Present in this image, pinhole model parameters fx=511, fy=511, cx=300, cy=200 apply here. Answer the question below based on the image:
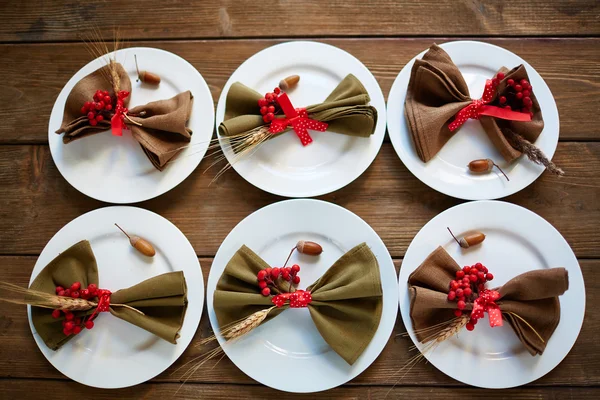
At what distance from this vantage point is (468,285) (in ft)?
6.19

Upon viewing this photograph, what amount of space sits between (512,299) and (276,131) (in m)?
1.10

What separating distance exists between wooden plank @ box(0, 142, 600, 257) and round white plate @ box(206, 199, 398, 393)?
0.11m

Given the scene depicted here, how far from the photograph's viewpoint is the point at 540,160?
1959 millimetres

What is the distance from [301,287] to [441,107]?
0.90 meters

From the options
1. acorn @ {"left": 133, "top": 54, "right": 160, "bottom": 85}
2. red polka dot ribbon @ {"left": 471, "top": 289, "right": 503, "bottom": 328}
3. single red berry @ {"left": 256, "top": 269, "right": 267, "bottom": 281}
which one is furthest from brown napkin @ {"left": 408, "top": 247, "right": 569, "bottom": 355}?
acorn @ {"left": 133, "top": 54, "right": 160, "bottom": 85}

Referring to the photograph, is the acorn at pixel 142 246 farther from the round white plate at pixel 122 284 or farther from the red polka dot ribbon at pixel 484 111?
the red polka dot ribbon at pixel 484 111

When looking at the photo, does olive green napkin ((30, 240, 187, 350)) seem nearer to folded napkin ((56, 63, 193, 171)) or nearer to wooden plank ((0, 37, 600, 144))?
folded napkin ((56, 63, 193, 171))

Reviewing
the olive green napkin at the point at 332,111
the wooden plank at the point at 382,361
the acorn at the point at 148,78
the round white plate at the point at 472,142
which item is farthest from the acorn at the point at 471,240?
the acorn at the point at 148,78

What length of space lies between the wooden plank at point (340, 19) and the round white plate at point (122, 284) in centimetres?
85

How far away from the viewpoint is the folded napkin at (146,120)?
2.01 metres

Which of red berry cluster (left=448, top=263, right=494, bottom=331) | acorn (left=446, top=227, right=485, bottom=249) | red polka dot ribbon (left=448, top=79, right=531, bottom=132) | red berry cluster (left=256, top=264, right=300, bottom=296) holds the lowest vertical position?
red berry cluster (left=448, top=263, right=494, bottom=331)

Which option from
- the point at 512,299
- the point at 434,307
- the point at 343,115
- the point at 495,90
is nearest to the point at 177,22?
the point at 343,115

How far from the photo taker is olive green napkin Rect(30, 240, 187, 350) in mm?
1917

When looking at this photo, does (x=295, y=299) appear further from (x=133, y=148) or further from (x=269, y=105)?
(x=133, y=148)
